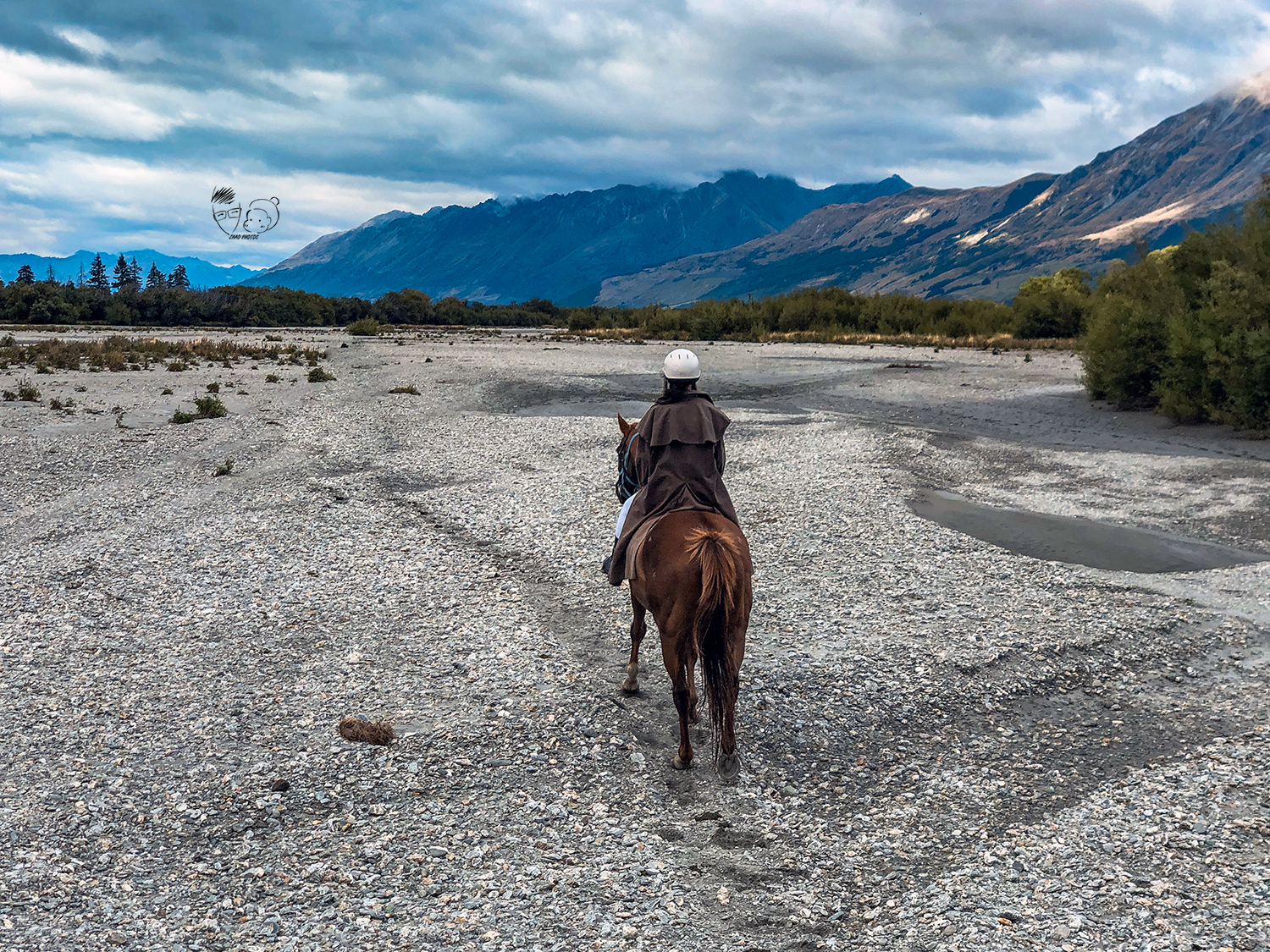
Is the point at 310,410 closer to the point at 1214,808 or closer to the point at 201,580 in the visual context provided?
the point at 201,580

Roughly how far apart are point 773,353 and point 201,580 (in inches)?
1718

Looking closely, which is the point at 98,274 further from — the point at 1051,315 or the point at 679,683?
the point at 679,683

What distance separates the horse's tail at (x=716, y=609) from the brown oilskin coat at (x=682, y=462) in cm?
56

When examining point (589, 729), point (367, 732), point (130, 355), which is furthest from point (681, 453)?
point (130, 355)

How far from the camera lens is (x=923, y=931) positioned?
4.61m

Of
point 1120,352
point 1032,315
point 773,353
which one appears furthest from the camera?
point 1032,315

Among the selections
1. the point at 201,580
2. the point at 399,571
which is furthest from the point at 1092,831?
the point at 201,580

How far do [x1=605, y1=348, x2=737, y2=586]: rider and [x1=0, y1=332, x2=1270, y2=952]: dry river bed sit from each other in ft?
6.26

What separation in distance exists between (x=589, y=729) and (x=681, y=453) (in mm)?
2393

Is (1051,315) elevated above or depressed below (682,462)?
above

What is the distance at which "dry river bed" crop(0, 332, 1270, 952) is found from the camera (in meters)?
4.79

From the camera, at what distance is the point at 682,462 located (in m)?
6.51

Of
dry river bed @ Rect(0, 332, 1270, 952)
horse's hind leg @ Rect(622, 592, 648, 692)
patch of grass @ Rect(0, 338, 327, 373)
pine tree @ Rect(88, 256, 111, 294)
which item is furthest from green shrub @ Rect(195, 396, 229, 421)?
pine tree @ Rect(88, 256, 111, 294)

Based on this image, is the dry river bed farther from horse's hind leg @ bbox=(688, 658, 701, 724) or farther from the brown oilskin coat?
the brown oilskin coat
